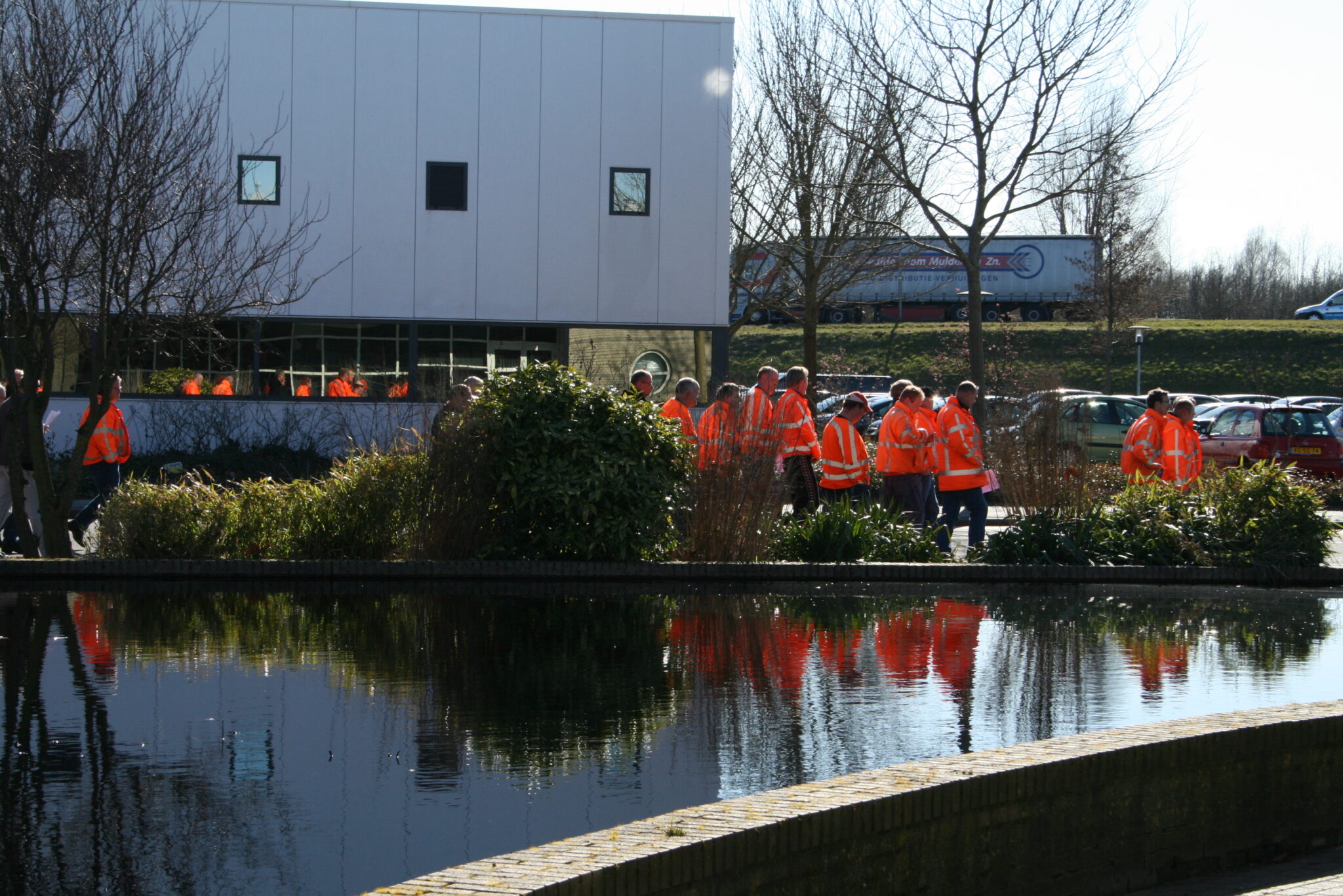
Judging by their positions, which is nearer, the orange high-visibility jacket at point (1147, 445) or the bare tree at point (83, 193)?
the bare tree at point (83, 193)

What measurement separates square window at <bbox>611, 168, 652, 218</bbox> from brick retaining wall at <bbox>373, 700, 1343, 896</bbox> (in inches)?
710

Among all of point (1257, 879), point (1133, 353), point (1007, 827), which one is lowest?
point (1257, 879)

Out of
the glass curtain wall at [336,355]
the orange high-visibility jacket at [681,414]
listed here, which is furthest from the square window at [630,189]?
the orange high-visibility jacket at [681,414]

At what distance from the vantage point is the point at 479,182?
2248 centimetres

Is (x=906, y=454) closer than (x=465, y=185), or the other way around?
(x=906, y=454)

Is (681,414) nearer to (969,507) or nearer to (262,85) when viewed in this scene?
(969,507)

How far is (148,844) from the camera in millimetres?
4641

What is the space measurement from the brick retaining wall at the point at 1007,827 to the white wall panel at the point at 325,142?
60.8 feet

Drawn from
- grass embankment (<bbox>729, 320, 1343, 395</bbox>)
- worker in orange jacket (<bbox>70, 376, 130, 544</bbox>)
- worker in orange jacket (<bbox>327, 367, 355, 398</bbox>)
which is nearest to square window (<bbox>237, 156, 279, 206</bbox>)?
worker in orange jacket (<bbox>327, 367, 355, 398</bbox>)

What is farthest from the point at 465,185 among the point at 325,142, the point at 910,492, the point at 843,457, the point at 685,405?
the point at 910,492

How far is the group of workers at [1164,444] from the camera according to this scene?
569 inches

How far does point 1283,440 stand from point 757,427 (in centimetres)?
1438

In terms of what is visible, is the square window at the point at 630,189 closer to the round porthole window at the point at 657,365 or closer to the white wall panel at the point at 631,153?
the white wall panel at the point at 631,153

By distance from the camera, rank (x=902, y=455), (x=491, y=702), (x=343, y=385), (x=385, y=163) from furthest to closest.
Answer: (x=385, y=163) → (x=343, y=385) → (x=902, y=455) → (x=491, y=702)
